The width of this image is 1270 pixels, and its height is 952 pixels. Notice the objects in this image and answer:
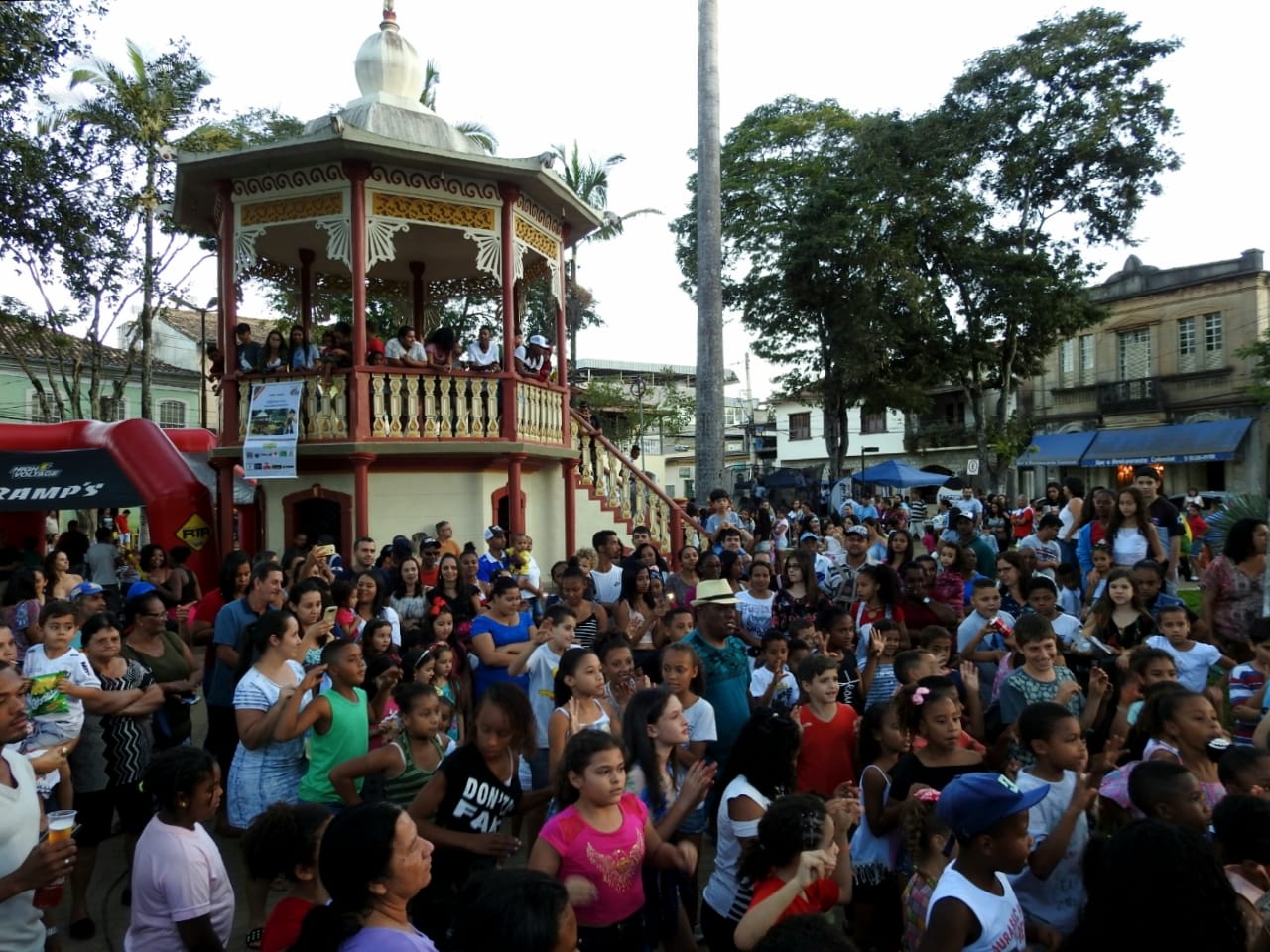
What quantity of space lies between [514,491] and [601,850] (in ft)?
31.2

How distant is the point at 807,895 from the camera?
306 centimetres

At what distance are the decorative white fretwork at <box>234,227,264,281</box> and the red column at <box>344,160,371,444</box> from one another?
1.46 m

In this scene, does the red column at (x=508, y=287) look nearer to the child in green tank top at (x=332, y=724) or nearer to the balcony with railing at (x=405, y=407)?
the balcony with railing at (x=405, y=407)

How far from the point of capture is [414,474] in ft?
41.4

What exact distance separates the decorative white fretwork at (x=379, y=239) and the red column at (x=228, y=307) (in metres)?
2.10

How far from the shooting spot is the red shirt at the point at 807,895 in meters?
2.98

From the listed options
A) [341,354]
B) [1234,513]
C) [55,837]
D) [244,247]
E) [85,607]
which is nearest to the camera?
[55,837]

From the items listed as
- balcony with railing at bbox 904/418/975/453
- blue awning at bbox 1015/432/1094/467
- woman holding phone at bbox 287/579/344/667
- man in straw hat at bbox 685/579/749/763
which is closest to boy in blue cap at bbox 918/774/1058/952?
man in straw hat at bbox 685/579/749/763

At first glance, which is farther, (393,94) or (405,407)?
(393,94)

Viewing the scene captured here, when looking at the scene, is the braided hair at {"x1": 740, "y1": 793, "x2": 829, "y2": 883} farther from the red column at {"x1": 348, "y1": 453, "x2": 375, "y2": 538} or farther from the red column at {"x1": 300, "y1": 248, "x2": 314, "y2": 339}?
the red column at {"x1": 300, "y1": 248, "x2": 314, "y2": 339}

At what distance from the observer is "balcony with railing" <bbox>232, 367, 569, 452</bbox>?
11.8 meters

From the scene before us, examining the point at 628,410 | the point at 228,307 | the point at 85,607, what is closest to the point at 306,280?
the point at 228,307

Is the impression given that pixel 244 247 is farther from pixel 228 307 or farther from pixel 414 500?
pixel 414 500

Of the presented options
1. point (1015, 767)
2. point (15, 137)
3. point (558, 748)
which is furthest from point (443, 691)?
point (15, 137)
